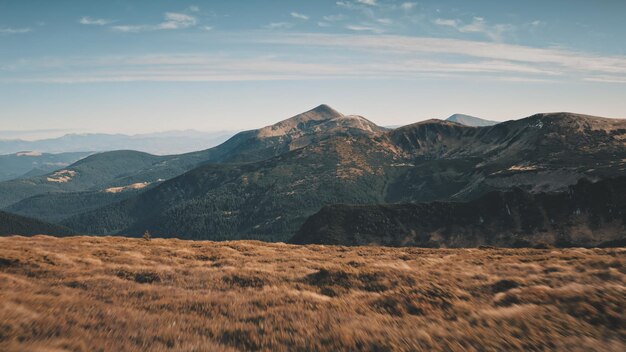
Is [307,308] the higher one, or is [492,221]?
[307,308]

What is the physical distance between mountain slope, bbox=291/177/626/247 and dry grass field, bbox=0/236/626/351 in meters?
134

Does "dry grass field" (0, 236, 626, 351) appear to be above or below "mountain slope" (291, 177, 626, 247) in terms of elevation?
above

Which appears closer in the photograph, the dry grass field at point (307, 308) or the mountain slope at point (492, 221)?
the dry grass field at point (307, 308)

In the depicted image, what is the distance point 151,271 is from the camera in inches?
715

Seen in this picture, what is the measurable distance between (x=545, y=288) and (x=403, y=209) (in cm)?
16446

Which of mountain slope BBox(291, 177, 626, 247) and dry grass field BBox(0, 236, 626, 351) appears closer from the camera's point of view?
dry grass field BBox(0, 236, 626, 351)

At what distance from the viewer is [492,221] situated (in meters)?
158

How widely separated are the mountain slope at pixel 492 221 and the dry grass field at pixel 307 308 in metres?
134

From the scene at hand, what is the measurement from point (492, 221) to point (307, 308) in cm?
16660

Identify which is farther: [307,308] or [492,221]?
[492,221]

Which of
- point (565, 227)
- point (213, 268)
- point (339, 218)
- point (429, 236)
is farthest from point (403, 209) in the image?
point (213, 268)

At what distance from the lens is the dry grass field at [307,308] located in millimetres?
8750

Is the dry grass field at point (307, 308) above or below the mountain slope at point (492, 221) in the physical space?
above

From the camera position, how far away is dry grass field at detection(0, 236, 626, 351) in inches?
344
